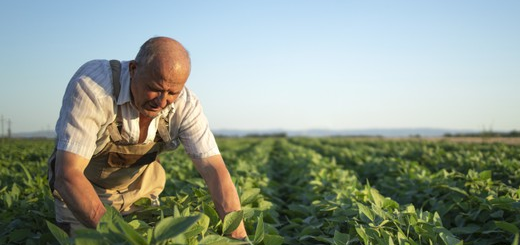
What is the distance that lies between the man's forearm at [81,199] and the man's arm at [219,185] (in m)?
0.67

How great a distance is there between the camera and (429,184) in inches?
169

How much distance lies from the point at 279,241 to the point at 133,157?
119 centimetres

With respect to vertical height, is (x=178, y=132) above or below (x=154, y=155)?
above

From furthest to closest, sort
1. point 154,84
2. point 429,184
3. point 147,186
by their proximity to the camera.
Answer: point 429,184
point 147,186
point 154,84

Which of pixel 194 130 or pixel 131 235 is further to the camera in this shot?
pixel 194 130

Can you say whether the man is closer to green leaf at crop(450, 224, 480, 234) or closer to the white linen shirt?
the white linen shirt

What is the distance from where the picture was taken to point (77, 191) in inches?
73.7

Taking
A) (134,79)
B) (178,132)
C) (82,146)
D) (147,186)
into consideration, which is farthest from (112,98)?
(147,186)

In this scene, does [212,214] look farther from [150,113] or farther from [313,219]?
[313,219]

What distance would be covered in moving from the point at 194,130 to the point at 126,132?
0.40 meters

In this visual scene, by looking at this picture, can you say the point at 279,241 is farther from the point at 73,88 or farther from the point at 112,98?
the point at 73,88

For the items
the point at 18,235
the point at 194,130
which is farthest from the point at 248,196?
the point at 18,235

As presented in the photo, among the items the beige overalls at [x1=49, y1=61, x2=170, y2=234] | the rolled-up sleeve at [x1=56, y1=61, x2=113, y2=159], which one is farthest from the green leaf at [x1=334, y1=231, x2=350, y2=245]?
the rolled-up sleeve at [x1=56, y1=61, x2=113, y2=159]

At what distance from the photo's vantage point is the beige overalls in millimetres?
2547
